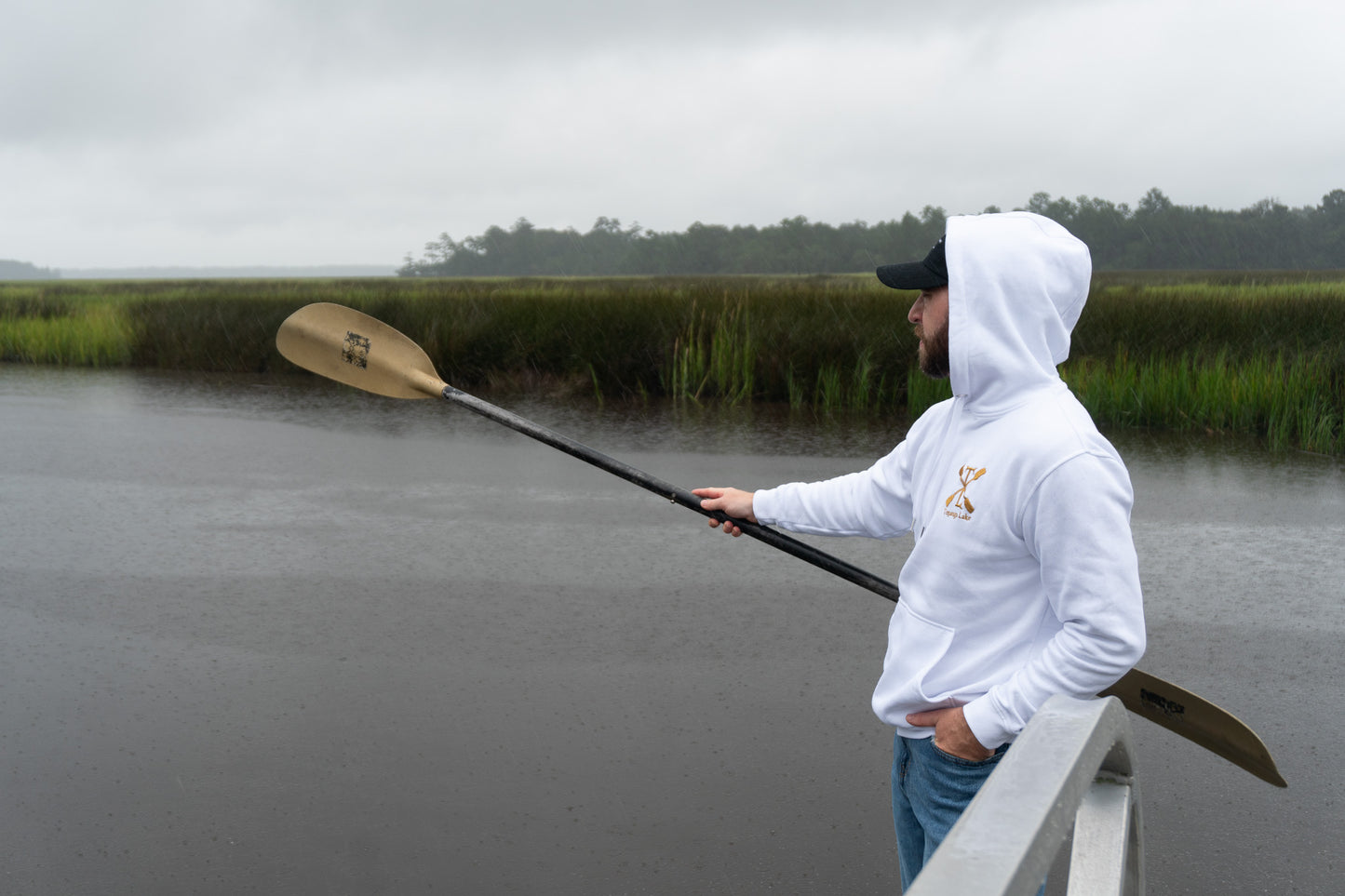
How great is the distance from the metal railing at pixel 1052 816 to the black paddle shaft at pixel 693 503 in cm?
116

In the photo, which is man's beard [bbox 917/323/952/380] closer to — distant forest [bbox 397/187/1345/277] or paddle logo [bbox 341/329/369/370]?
paddle logo [bbox 341/329/369/370]

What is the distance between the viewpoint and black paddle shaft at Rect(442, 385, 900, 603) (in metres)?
2.59

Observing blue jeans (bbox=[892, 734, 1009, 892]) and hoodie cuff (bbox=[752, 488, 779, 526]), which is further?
hoodie cuff (bbox=[752, 488, 779, 526])

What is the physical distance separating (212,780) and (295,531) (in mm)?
3159

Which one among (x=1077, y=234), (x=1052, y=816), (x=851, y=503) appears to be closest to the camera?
(x=1052, y=816)

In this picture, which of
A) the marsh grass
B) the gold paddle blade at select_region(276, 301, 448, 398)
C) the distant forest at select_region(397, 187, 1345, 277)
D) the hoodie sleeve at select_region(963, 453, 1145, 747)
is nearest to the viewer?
the hoodie sleeve at select_region(963, 453, 1145, 747)

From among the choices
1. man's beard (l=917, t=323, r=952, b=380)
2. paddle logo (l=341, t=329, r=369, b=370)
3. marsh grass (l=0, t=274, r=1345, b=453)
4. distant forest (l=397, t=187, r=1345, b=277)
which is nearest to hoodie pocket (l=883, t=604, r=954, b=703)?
man's beard (l=917, t=323, r=952, b=380)

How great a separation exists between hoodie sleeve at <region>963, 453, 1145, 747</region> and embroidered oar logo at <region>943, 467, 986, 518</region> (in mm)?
109

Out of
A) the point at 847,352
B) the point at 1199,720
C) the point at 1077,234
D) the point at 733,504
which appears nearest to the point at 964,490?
the point at 1199,720

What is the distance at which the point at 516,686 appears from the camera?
13.6 ft

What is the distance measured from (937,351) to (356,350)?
76.6 inches

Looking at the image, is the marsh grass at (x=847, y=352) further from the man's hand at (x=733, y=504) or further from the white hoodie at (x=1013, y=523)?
the white hoodie at (x=1013, y=523)

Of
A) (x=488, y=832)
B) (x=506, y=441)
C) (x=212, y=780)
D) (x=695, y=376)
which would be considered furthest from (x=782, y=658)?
(x=695, y=376)

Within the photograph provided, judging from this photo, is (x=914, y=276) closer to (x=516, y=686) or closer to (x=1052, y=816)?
(x=1052, y=816)
